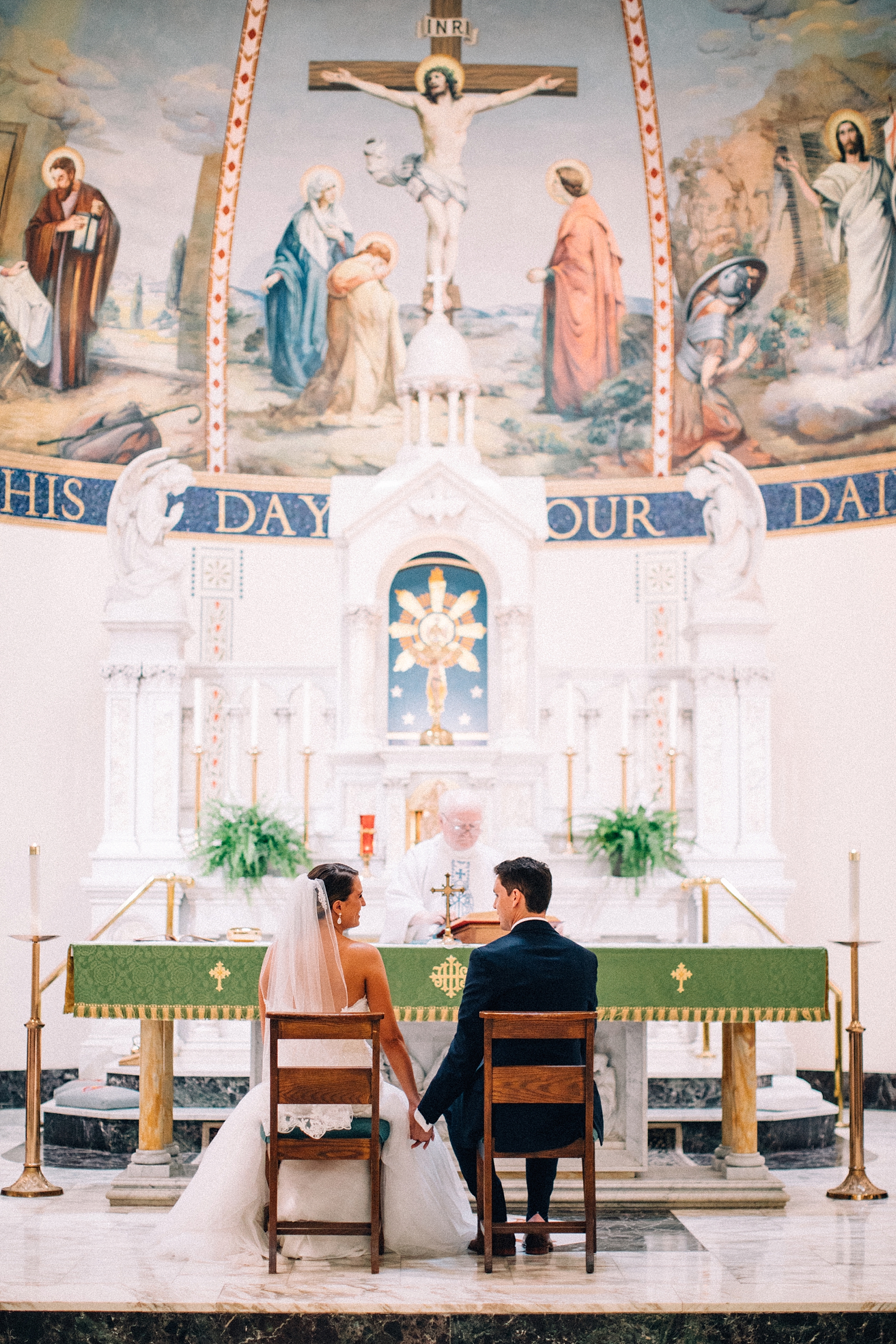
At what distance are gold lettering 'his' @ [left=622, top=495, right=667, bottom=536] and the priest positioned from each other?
16.3 ft

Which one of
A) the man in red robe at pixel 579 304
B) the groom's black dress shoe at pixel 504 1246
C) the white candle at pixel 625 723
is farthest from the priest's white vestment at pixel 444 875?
the man in red robe at pixel 579 304

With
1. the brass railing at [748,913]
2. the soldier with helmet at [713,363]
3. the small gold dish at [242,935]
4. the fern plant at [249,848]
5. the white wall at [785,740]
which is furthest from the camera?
the soldier with helmet at [713,363]

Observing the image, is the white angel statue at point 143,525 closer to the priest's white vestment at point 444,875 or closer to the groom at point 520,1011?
the priest's white vestment at point 444,875

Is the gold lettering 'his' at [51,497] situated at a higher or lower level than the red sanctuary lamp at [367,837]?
higher

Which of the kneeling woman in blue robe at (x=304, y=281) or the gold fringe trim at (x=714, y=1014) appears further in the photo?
the kneeling woman in blue robe at (x=304, y=281)

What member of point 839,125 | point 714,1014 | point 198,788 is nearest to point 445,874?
point 714,1014

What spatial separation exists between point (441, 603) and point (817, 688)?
9.84 ft

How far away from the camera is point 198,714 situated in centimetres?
1020

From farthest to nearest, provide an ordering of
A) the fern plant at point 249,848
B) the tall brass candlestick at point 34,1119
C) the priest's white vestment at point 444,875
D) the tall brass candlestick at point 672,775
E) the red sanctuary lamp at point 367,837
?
the tall brass candlestick at point 672,775
the fern plant at point 249,848
the red sanctuary lamp at point 367,837
the priest's white vestment at point 444,875
the tall brass candlestick at point 34,1119

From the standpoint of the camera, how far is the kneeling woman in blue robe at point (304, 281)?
12797 mm

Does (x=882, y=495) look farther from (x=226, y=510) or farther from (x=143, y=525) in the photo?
(x=143, y=525)

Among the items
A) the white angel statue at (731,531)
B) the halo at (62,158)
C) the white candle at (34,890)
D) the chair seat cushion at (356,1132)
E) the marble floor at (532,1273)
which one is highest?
the halo at (62,158)

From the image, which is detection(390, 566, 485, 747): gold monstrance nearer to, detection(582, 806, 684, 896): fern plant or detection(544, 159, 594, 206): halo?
detection(582, 806, 684, 896): fern plant

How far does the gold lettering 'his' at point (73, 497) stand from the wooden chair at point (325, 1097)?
701cm
